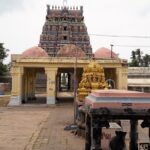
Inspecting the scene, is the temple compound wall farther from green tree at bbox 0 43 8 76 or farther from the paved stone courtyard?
green tree at bbox 0 43 8 76

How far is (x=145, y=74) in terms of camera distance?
6462 cm

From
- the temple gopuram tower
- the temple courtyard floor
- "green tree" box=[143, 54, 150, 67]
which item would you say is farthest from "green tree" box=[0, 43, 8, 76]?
the temple courtyard floor

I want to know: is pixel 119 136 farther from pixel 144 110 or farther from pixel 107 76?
pixel 107 76

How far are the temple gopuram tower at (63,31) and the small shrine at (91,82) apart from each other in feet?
118

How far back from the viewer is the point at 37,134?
2231 cm

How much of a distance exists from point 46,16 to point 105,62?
27443 mm

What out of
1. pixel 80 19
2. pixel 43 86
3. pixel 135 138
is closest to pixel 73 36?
pixel 80 19

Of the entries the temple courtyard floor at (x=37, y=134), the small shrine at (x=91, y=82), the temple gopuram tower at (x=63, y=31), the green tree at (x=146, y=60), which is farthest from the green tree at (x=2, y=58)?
the small shrine at (x=91, y=82)

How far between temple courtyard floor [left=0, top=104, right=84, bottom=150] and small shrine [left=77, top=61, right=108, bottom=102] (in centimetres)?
233

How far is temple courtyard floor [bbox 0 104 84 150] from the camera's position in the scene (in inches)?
722

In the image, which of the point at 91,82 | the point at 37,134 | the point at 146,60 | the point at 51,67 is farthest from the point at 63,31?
the point at 37,134

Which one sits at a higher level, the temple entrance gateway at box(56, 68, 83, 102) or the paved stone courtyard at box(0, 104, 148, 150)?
the temple entrance gateway at box(56, 68, 83, 102)

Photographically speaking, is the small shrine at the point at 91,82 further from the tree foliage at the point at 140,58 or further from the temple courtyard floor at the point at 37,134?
the tree foliage at the point at 140,58

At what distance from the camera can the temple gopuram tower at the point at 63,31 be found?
2534 inches
